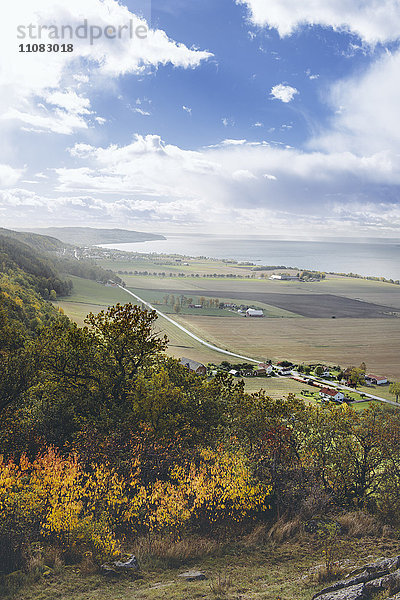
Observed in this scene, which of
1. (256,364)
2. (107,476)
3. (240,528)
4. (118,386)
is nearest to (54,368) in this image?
(118,386)

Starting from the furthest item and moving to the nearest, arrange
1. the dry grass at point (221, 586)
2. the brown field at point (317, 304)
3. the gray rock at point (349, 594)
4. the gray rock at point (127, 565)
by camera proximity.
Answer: the brown field at point (317, 304) < the gray rock at point (127, 565) < the dry grass at point (221, 586) < the gray rock at point (349, 594)

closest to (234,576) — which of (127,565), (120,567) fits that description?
(127,565)

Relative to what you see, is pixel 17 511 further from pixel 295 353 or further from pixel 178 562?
pixel 295 353

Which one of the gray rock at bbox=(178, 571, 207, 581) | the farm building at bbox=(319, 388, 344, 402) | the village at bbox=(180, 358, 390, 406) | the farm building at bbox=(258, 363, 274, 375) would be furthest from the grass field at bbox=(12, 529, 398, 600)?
the farm building at bbox=(258, 363, 274, 375)

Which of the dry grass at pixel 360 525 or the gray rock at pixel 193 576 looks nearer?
the gray rock at pixel 193 576

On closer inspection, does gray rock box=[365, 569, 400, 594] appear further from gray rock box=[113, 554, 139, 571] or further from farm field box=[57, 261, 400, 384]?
farm field box=[57, 261, 400, 384]

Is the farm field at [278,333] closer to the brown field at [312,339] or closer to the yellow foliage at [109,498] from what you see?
the brown field at [312,339]

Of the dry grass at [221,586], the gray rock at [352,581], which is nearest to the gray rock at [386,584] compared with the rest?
the gray rock at [352,581]
